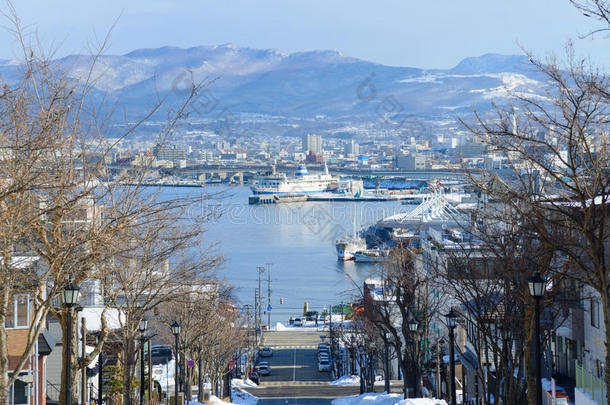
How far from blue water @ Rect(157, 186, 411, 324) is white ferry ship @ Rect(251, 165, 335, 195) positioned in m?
7.99

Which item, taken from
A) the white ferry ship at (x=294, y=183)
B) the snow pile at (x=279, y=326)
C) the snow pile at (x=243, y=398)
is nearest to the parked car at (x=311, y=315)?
the snow pile at (x=279, y=326)

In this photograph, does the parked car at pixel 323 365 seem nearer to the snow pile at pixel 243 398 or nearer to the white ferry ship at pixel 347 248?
the snow pile at pixel 243 398

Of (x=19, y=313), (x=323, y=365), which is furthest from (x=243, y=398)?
(x=19, y=313)

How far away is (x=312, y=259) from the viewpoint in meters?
92.6

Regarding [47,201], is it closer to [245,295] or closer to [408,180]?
[245,295]

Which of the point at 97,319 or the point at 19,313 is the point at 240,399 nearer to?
the point at 97,319

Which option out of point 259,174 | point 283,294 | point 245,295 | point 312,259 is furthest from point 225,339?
point 259,174

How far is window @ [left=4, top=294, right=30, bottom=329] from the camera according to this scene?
1408 centimetres

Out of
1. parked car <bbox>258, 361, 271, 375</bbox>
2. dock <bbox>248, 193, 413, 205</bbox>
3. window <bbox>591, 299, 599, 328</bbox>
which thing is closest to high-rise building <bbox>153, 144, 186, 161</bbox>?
window <bbox>591, 299, 599, 328</bbox>

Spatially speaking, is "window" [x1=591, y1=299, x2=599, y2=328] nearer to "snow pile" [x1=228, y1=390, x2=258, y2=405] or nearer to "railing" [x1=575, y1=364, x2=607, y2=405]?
"railing" [x1=575, y1=364, x2=607, y2=405]

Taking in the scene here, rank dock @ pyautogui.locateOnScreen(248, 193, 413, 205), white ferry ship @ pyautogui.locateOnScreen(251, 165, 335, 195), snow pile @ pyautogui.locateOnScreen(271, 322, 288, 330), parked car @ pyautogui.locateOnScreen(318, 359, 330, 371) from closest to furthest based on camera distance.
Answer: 1. parked car @ pyautogui.locateOnScreen(318, 359, 330, 371)
2. snow pile @ pyautogui.locateOnScreen(271, 322, 288, 330)
3. dock @ pyautogui.locateOnScreen(248, 193, 413, 205)
4. white ferry ship @ pyautogui.locateOnScreen(251, 165, 335, 195)

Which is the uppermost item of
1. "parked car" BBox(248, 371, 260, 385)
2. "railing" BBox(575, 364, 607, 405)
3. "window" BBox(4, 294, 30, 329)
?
"window" BBox(4, 294, 30, 329)

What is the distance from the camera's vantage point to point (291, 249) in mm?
95562

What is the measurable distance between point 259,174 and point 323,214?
35568 mm
